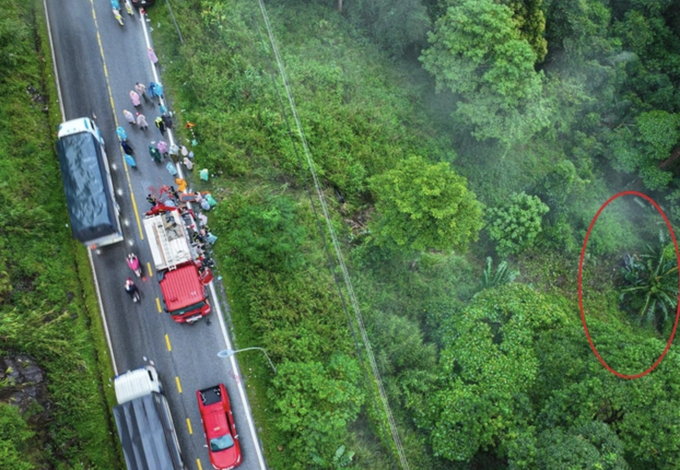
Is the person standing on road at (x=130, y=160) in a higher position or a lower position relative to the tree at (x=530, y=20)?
lower

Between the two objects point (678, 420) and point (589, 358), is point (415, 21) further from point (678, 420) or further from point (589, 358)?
point (678, 420)

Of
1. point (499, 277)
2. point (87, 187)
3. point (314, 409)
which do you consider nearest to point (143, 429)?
point (314, 409)

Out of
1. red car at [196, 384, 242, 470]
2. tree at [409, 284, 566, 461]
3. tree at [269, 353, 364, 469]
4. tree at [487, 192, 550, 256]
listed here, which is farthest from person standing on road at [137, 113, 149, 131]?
tree at [487, 192, 550, 256]

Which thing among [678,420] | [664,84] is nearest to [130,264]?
[678,420]

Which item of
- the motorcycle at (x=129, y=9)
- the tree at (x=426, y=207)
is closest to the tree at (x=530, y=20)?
the tree at (x=426, y=207)

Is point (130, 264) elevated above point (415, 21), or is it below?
below

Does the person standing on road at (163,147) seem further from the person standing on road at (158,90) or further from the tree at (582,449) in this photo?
the tree at (582,449)
